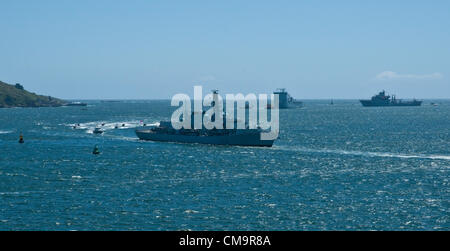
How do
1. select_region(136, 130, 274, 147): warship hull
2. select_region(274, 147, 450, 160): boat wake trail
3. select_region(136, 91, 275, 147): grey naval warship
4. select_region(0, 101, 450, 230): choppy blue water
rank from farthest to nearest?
select_region(136, 91, 275, 147): grey naval warship, select_region(136, 130, 274, 147): warship hull, select_region(274, 147, 450, 160): boat wake trail, select_region(0, 101, 450, 230): choppy blue water

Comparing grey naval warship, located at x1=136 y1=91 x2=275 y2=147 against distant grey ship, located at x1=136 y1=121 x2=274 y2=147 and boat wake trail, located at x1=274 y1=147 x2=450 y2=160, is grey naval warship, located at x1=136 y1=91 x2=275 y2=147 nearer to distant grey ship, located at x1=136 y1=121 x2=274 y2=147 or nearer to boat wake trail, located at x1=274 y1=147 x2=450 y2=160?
distant grey ship, located at x1=136 y1=121 x2=274 y2=147

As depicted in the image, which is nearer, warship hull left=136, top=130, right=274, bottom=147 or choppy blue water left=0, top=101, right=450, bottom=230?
choppy blue water left=0, top=101, right=450, bottom=230

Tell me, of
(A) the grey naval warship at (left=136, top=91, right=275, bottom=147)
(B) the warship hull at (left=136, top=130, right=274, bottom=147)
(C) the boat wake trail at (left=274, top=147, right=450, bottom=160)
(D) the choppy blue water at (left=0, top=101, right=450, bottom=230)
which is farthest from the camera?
(A) the grey naval warship at (left=136, top=91, right=275, bottom=147)

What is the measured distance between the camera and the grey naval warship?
391 feet

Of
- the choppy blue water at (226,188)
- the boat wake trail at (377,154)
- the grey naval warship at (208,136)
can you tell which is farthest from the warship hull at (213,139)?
the boat wake trail at (377,154)

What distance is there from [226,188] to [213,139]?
5890 centimetres

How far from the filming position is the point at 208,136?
419 ft

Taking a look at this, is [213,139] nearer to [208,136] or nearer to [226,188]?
[208,136]

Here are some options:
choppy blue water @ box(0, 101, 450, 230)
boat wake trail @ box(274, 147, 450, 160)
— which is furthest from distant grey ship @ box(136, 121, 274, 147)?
boat wake trail @ box(274, 147, 450, 160)

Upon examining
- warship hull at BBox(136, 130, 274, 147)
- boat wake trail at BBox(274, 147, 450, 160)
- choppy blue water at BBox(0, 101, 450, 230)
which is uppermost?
warship hull at BBox(136, 130, 274, 147)

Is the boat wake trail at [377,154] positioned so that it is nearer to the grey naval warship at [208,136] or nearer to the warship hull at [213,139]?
the warship hull at [213,139]

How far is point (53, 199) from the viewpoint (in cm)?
5875
